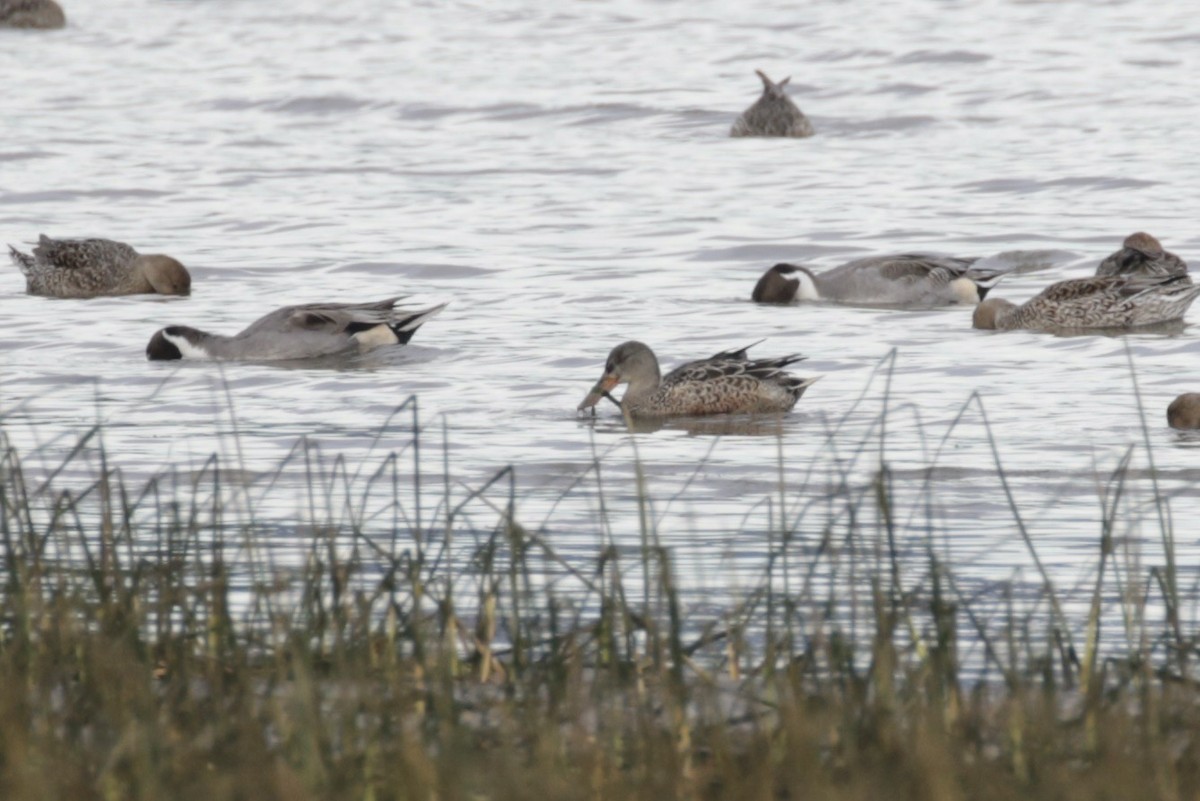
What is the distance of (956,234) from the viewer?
18.6 meters

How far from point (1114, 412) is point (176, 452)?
4200 millimetres

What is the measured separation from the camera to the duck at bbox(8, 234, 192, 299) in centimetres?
1609

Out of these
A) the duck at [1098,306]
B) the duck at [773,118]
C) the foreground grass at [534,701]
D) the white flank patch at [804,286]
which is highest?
the duck at [773,118]

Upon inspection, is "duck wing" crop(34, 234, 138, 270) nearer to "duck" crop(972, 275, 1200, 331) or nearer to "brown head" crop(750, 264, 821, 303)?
"brown head" crop(750, 264, 821, 303)

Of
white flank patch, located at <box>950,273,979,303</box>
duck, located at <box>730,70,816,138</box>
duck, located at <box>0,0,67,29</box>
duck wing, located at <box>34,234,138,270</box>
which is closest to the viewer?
white flank patch, located at <box>950,273,979,303</box>

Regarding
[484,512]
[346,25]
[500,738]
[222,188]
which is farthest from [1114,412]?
[346,25]

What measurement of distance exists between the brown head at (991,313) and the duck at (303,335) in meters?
3.29

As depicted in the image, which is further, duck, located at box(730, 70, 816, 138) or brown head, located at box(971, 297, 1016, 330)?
duck, located at box(730, 70, 816, 138)

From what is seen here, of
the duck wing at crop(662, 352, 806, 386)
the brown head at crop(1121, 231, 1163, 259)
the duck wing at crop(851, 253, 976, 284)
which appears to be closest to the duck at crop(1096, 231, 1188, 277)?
the brown head at crop(1121, 231, 1163, 259)

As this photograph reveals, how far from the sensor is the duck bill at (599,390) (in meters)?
11.2

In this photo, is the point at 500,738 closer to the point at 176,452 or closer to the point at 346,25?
the point at 176,452

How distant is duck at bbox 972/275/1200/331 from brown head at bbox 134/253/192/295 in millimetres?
5553

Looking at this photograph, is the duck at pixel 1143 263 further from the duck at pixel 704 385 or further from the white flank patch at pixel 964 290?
the duck at pixel 704 385

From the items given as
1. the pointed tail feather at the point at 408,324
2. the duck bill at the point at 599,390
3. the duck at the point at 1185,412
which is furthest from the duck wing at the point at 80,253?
the duck at the point at 1185,412
